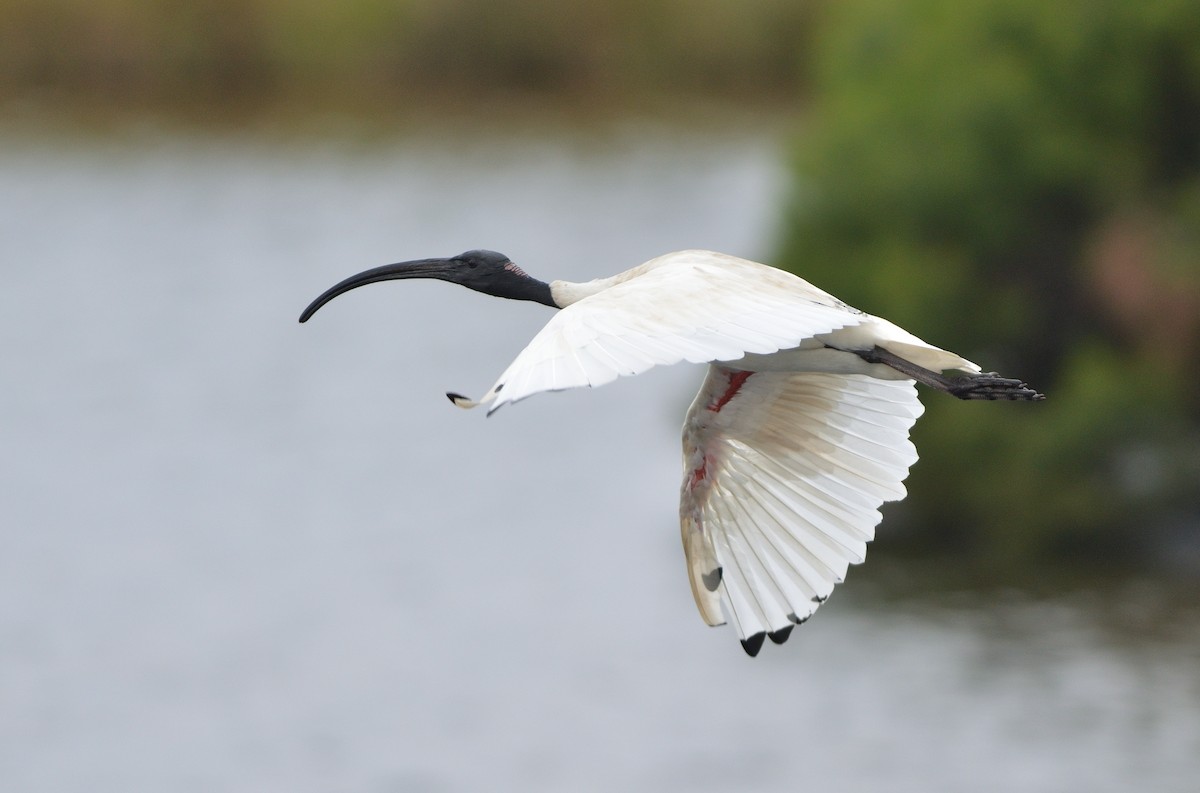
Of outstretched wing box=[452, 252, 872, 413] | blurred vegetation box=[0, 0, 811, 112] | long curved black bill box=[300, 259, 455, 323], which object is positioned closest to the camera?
outstretched wing box=[452, 252, 872, 413]

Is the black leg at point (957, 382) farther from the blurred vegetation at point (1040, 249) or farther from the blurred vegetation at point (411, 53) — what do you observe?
the blurred vegetation at point (411, 53)

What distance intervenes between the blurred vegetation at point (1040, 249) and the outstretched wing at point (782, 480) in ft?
33.0

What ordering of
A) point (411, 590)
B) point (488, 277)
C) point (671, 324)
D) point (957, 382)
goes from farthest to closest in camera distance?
1. point (411, 590)
2. point (488, 277)
3. point (957, 382)
4. point (671, 324)

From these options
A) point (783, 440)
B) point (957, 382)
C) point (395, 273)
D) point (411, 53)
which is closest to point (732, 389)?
point (783, 440)

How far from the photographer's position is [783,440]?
6.54 m

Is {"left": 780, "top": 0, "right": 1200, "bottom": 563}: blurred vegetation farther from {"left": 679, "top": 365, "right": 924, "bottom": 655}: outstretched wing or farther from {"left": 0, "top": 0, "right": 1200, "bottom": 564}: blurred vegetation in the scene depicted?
{"left": 679, "top": 365, "right": 924, "bottom": 655}: outstretched wing

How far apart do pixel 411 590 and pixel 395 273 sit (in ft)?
39.6

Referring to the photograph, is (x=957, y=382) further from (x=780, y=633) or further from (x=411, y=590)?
(x=411, y=590)

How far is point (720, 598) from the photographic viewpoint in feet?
20.9

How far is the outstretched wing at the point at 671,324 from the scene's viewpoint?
447 centimetres

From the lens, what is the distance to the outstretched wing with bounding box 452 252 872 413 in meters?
4.47

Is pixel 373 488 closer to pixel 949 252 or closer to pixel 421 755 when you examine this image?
pixel 421 755

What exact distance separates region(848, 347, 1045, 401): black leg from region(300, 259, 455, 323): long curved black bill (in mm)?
1407

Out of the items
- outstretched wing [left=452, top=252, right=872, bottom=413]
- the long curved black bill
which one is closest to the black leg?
outstretched wing [left=452, top=252, right=872, bottom=413]
